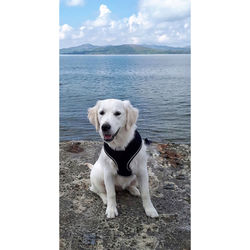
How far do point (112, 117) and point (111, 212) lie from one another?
30.7 inches

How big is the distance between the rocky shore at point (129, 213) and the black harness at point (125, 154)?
40 centimetres

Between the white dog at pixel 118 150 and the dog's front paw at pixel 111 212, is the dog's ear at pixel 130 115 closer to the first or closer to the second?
the white dog at pixel 118 150

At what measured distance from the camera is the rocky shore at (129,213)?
1.75m

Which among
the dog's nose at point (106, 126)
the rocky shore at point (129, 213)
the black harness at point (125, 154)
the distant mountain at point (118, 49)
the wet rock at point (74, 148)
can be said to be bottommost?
the rocky shore at point (129, 213)

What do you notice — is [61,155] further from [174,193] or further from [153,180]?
[174,193]

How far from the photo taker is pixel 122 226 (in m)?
1.89

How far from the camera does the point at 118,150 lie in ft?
6.39

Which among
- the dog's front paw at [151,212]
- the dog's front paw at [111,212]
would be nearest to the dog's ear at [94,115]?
the dog's front paw at [111,212]

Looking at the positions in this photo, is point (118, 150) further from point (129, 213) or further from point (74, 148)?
point (74, 148)

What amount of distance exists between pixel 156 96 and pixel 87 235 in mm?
1907

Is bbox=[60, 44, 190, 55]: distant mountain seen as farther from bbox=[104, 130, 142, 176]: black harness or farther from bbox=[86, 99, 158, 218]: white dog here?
bbox=[104, 130, 142, 176]: black harness

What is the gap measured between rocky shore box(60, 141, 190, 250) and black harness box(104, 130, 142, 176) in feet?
1.30
